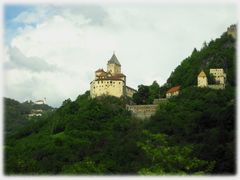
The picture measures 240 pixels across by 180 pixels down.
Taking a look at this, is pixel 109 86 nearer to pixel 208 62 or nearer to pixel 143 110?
pixel 143 110

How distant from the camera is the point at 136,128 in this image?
53156 millimetres

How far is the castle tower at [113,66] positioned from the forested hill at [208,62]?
6274 mm

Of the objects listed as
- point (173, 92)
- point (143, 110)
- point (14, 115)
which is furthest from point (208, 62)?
point (14, 115)

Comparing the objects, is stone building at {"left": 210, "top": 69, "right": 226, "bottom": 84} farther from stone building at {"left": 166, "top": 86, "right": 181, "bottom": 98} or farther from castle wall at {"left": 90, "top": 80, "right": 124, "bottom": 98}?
castle wall at {"left": 90, "top": 80, "right": 124, "bottom": 98}

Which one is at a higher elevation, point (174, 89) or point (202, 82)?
point (202, 82)

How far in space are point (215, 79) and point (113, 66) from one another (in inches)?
536

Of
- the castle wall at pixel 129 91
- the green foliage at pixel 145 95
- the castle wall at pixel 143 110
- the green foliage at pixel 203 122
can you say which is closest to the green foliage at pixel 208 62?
→ the green foliage at pixel 145 95

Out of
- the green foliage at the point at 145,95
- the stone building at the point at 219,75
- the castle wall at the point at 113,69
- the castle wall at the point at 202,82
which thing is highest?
the castle wall at the point at 113,69

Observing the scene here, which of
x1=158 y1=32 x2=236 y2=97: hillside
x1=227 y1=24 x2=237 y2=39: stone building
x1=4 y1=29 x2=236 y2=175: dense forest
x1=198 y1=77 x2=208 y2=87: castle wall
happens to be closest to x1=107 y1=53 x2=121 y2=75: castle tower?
x1=4 y1=29 x2=236 y2=175: dense forest

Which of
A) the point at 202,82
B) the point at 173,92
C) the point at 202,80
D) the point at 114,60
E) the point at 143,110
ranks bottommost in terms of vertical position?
the point at 143,110

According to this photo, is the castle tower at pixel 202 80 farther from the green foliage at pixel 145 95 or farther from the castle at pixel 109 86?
the castle at pixel 109 86

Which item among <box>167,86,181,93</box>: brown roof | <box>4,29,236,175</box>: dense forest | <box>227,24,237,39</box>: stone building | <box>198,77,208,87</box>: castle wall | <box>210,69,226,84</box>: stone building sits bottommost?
<box>4,29,236,175</box>: dense forest

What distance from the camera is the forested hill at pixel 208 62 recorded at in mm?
63500

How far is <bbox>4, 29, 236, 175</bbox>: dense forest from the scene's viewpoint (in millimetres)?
38375
